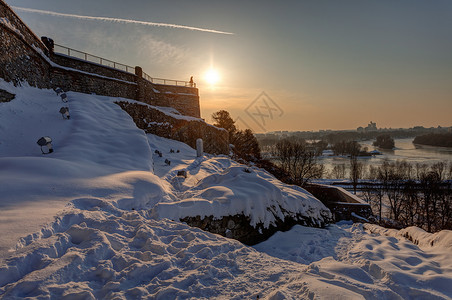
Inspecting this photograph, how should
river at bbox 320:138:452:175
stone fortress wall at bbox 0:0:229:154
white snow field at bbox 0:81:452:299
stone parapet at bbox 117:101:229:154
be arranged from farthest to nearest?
river at bbox 320:138:452:175 → stone parapet at bbox 117:101:229:154 → stone fortress wall at bbox 0:0:229:154 → white snow field at bbox 0:81:452:299

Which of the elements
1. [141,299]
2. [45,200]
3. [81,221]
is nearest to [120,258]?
[141,299]

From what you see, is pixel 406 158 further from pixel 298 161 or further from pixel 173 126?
pixel 173 126

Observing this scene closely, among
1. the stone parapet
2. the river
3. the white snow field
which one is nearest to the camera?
the white snow field

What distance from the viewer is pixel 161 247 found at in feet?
9.80

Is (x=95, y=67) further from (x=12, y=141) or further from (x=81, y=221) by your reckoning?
(x=81, y=221)

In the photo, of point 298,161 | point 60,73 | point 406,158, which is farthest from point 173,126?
point 406,158

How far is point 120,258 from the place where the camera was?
263 centimetres

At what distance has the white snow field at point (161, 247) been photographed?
7.22 feet

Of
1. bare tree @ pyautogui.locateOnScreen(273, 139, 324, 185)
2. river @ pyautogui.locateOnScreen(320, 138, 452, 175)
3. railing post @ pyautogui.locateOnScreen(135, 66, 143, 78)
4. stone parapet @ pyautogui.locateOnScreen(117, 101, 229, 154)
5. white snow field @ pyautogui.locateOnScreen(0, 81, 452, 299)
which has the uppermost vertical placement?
railing post @ pyautogui.locateOnScreen(135, 66, 143, 78)

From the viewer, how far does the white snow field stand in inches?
86.6

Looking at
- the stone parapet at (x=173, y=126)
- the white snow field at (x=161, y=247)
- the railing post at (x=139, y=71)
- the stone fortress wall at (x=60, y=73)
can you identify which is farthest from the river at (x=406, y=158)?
the white snow field at (x=161, y=247)

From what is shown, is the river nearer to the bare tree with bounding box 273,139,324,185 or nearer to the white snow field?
the bare tree with bounding box 273,139,324,185

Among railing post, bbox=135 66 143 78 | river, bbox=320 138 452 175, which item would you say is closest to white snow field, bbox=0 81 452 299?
railing post, bbox=135 66 143 78

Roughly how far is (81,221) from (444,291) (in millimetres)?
5483
